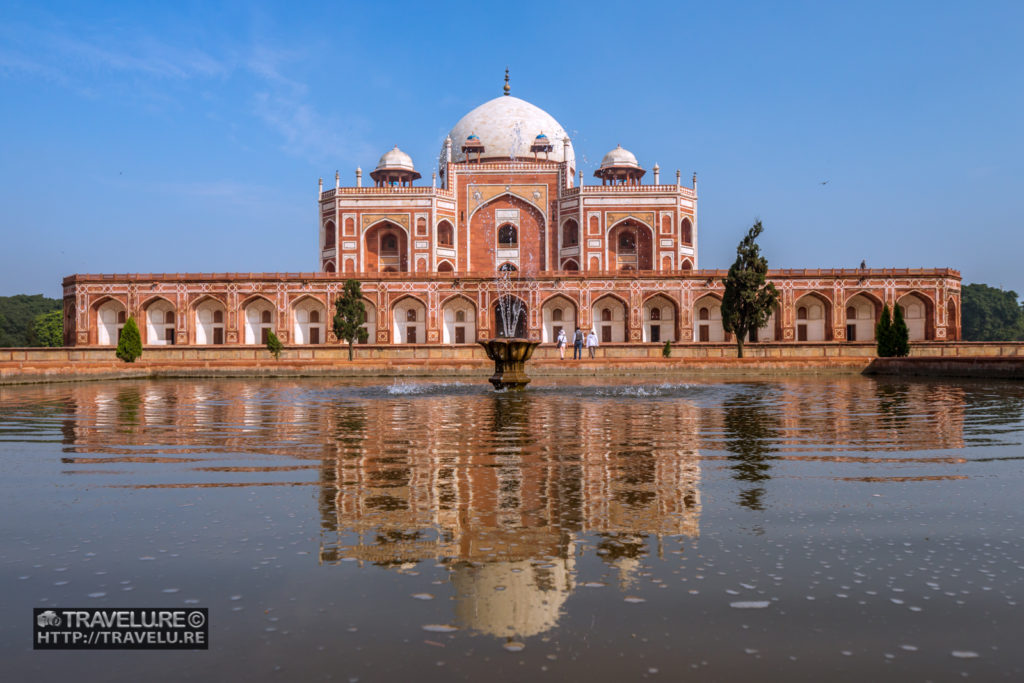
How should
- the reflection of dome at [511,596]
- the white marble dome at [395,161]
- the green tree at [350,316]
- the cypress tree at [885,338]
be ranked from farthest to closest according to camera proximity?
the white marble dome at [395,161]
the green tree at [350,316]
the cypress tree at [885,338]
the reflection of dome at [511,596]

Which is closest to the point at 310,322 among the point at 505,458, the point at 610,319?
the point at 610,319

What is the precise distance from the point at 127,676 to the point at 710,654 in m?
1.31

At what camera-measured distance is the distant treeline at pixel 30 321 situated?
49.7 metres

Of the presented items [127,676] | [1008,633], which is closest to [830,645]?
[1008,633]

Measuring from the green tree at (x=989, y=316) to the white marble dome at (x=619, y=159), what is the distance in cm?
2800

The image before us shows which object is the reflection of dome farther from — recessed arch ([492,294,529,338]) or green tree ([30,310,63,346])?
green tree ([30,310,63,346])

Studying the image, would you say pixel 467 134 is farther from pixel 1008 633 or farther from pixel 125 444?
pixel 1008 633

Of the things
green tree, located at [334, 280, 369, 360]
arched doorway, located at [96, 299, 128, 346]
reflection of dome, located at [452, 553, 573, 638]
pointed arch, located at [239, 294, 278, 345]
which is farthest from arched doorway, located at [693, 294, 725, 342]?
reflection of dome, located at [452, 553, 573, 638]

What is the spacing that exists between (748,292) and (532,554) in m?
22.9

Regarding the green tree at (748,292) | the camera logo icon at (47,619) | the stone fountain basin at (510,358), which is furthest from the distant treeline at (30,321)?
the camera logo icon at (47,619)

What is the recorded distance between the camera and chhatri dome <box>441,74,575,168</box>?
42.5 m

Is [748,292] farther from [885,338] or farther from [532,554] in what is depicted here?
[532,554]

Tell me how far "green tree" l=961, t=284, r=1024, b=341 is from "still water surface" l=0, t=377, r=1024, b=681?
5672cm

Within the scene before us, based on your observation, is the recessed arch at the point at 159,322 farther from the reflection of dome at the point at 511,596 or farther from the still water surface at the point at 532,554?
the reflection of dome at the point at 511,596
